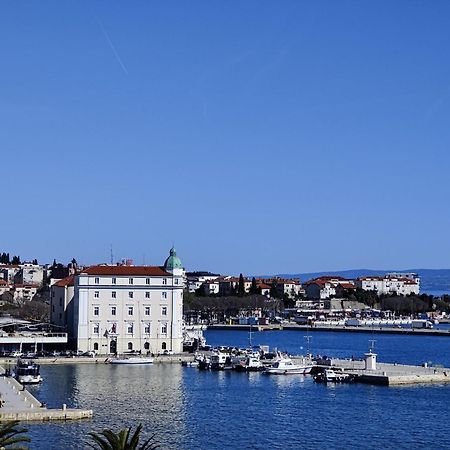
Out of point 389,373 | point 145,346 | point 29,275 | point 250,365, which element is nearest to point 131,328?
point 145,346

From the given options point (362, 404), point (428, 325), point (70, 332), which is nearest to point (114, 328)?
point (70, 332)

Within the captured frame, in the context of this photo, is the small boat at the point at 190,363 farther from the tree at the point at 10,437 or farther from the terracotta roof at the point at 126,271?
the tree at the point at 10,437

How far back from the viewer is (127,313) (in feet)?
217

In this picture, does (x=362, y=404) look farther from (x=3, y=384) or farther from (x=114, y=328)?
(x=114, y=328)

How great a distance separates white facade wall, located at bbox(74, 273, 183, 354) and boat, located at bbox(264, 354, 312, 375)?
9.51 m

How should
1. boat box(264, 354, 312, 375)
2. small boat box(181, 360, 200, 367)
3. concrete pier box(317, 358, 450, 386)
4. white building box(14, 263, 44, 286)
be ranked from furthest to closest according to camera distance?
1. white building box(14, 263, 44, 286)
2. small boat box(181, 360, 200, 367)
3. boat box(264, 354, 312, 375)
4. concrete pier box(317, 358, 450, 386)

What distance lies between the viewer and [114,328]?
65.8 m

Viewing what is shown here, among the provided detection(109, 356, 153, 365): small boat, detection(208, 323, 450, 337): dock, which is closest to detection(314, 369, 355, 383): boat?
detection(109, 356, 153, 365): small boat

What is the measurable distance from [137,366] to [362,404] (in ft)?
63.5

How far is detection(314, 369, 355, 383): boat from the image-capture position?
178 feet

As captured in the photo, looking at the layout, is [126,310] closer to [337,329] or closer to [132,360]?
[132,360]

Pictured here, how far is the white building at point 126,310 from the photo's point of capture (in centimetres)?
6544

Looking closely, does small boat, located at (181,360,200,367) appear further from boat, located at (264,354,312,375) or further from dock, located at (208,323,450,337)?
dock, located at (208,323,450,337)

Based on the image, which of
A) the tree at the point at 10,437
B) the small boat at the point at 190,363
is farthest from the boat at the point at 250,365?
the tree at the point at 10,437
